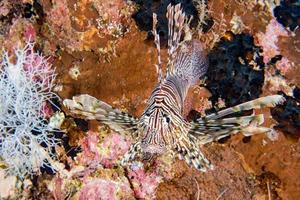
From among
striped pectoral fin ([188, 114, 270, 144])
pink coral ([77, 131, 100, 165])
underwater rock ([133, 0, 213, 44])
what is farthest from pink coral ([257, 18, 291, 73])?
pink coral ([77, 131, 100, 165])

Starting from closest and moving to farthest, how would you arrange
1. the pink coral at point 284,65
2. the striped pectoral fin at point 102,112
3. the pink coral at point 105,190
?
the striped pectoral fin at point 102,112 → the pink coral at point 105,190 → the pink coral at point 284,65

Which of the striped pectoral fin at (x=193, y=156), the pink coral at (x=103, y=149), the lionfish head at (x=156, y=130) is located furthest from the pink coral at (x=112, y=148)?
the lionfish head at (x=156, y=130)

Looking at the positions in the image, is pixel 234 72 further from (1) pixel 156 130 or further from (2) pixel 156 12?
(1) pixel 156 130

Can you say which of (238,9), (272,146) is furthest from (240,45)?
(272,146)

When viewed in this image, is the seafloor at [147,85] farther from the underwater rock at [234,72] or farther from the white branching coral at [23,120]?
the white branching coral at [23,120]

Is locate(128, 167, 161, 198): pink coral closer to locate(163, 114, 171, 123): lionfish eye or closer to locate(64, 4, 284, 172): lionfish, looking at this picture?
locate(64, 4, 284, 172): lionfish

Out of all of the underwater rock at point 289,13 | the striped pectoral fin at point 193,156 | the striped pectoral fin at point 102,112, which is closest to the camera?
the striped pectoral fin at point 102,112

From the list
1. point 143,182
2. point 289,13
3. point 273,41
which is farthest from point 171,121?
point 289,13
